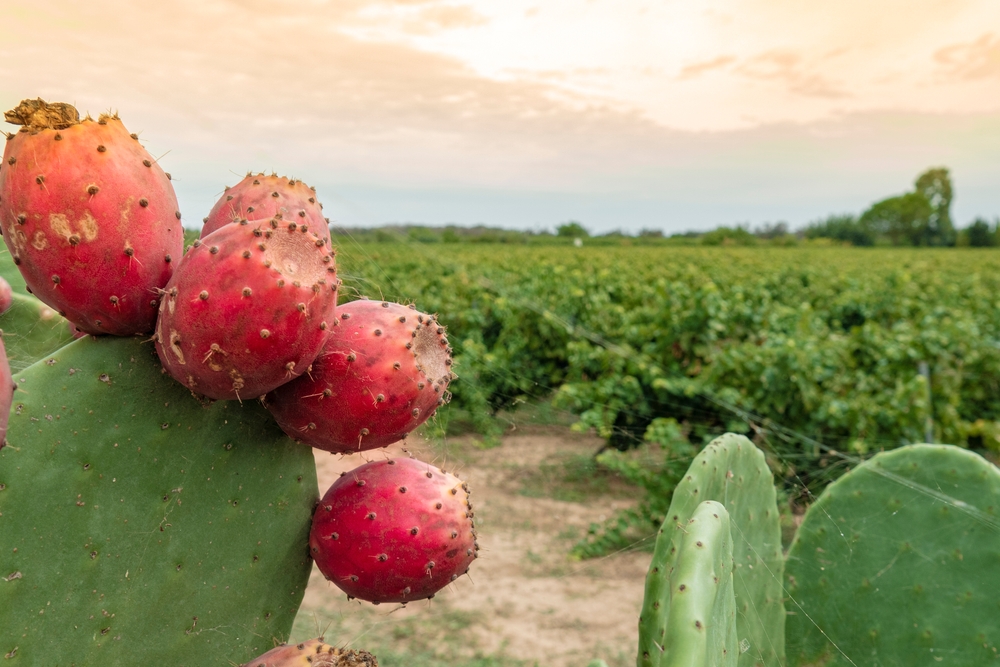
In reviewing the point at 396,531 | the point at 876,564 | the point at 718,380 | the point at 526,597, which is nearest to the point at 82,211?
the point at 396,531

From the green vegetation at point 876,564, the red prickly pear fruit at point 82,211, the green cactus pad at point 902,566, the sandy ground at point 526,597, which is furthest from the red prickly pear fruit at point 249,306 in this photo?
the sandy ground at point 526,597

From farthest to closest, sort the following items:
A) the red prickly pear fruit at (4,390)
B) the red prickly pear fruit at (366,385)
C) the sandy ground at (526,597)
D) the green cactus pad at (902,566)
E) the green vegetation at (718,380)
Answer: the green vegetation at (718,380) → the sandy ground at (526,597) → the green cactus pad at (902,566) → the red prickly pear fruit at (366,385) → the red prickly pear fruit at (4,390)

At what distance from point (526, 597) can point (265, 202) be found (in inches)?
158

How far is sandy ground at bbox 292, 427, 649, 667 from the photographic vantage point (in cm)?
399

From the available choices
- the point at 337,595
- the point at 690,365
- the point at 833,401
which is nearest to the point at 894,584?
the point at 337,595

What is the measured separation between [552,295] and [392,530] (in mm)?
9135

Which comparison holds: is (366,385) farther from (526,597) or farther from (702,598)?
(526,597)

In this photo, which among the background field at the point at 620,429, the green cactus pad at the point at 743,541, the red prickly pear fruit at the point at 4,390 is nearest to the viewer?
the red prickly pear fruit at the point at 4,390

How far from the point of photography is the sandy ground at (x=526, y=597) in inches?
157

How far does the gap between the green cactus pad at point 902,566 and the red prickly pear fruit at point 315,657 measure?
1.26 meters

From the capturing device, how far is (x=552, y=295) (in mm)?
10047

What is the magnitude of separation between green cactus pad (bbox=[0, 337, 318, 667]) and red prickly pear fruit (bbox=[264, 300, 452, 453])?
13cm

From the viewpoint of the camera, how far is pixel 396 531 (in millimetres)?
974

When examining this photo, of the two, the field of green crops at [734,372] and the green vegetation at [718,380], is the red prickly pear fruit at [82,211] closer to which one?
the green vegetation at [718,380]
